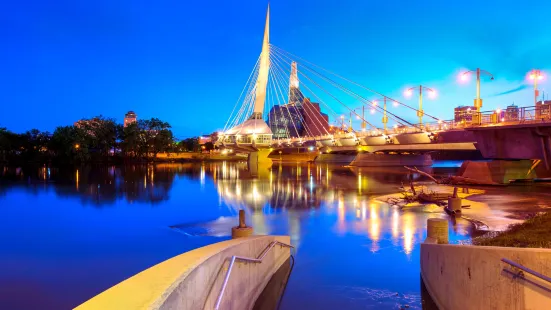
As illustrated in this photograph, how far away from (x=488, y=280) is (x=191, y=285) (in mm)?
4881

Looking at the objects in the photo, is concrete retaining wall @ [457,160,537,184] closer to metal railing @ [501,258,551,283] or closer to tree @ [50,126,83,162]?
metal railing @ [501,258,551,283]

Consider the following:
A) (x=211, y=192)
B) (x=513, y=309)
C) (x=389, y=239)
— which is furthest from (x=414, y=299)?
(x=211, y=192)

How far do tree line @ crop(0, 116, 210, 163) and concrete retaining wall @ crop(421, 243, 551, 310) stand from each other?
9834cm

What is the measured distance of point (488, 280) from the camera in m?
7.34

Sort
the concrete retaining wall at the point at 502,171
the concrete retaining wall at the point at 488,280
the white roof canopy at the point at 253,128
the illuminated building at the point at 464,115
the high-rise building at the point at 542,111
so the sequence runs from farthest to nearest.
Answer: the white roof canopy at the point at 253,128 → the illuminated building at the point at 464,115 → the concrete retaining wall at the point at 502,171 → the high-rise building at the point at 542,111 → the concrete retaining wall at the point at 488,280

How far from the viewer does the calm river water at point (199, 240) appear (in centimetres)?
1169

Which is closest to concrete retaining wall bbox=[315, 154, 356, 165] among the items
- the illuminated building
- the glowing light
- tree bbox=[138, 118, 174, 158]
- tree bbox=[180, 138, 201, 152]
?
tree bbox=[138, 118, 174, 158]

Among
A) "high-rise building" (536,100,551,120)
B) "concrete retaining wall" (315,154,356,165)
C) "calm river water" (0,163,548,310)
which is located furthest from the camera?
"concrete retaining wall" (315,154,356,165)

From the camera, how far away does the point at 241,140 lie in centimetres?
9431

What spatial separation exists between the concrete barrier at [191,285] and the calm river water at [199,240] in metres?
2.23

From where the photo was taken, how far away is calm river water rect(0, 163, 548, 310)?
1169 cm

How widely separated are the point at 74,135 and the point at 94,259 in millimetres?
90855

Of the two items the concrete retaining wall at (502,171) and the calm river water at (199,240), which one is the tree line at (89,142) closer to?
the calm river water at (199,240)

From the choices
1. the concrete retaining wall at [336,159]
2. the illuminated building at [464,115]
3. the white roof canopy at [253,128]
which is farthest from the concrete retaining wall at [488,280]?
the concrete retaining wall at [336,159]
